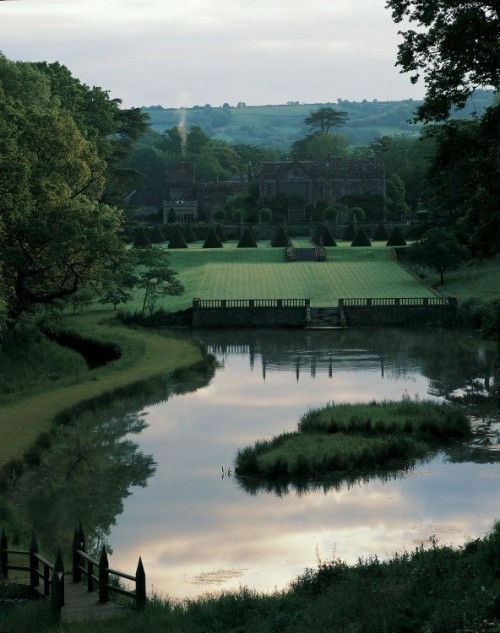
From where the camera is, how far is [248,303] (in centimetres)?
7594

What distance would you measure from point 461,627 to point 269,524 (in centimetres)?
1341

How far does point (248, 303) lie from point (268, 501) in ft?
143

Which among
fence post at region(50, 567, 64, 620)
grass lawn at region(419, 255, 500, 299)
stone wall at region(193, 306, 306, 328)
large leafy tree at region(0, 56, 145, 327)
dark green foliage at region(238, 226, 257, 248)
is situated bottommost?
stone wall at region(193, 306, 306, 328)

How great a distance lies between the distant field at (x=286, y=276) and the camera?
81.1m

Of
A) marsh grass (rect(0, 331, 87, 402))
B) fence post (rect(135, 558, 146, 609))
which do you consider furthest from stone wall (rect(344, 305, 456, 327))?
fence post (rect(135, 558, 146, 609))

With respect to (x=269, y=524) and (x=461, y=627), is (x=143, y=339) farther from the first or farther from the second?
(x=461, y=627)

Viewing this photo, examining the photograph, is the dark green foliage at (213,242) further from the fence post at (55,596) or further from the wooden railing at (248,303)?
the fence post at (55,596)

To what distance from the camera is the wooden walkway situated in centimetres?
2070

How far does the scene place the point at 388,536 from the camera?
Result: 95.3 feet

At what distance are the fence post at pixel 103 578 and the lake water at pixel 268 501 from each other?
11.9ft

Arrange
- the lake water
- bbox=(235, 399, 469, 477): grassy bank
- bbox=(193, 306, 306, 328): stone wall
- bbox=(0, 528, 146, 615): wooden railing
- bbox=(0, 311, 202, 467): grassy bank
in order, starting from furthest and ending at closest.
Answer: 1. bbox=(193, 306, 306, 328): stone wall
2. bbox=(0, 311, 202, 467): grassy bank
3. bbox=(235, 399, 469, 477): grassy bank
4. the lake water
5. bbox=(0, 528, 146, 615): wooden railing

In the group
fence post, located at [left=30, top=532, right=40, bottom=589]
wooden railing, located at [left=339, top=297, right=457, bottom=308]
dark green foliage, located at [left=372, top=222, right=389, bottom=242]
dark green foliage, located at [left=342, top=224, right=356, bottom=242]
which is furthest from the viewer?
dark green foliage, located at [left=342, top=224, right=356, bottom=242]

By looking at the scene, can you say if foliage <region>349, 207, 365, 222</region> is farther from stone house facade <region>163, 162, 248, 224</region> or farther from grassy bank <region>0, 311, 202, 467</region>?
grassy bank <region>0, 311, 202, 467</region>

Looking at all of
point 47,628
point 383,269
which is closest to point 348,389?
point 47,628
